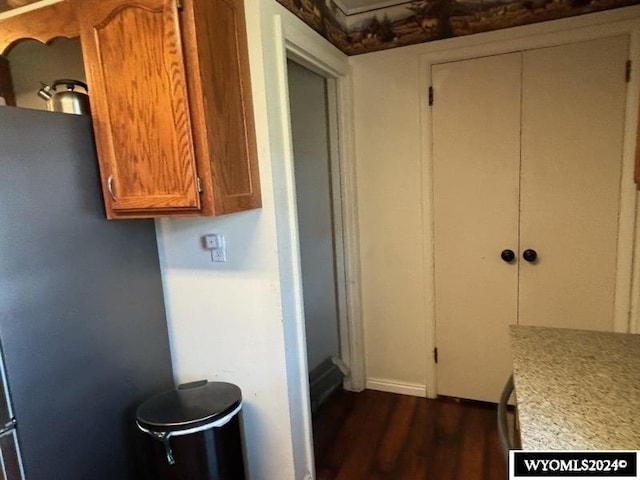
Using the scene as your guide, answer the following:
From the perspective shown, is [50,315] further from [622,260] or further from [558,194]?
[622,260]

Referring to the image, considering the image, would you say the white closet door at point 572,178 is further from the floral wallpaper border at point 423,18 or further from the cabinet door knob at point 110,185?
the cabinet door knob at point 110,185

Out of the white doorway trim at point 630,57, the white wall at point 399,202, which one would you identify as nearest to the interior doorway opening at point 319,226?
the white wall at point 399,202

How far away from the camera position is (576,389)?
41.5 inches

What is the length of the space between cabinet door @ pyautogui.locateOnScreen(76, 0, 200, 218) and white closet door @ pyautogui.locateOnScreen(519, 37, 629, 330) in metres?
1.81

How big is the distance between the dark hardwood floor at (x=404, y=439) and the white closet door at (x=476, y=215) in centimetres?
23

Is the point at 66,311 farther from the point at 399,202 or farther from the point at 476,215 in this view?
the point at 476,215

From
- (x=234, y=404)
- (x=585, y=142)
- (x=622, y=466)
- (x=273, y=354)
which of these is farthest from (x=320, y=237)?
(x=622, y=466)

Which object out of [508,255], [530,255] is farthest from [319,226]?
[530,255]

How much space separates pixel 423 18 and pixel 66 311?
2.31 metres

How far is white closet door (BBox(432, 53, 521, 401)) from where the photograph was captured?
7.22 ft

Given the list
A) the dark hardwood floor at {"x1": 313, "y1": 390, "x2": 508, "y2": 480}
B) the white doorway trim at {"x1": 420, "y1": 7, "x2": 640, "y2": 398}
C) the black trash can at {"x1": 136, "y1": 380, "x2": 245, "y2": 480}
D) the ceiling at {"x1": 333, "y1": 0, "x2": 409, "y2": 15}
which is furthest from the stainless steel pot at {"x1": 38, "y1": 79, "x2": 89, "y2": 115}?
the dark hardwood floor at {"x1": 313, "y1": 390, "x2": 508, "y2": 480}

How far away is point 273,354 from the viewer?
1.73 meters

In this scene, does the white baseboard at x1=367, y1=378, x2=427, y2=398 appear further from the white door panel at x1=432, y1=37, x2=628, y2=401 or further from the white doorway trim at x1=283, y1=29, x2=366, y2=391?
the white door panel at x1=432, y1=37, x2=628, y2=401

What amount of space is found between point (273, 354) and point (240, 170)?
31.9 inches
